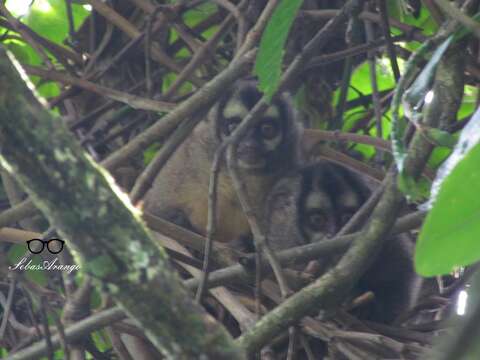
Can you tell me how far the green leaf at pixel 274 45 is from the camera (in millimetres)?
2359

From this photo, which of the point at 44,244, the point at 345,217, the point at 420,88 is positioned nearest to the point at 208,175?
the point at 345,217

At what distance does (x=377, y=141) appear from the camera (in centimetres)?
318

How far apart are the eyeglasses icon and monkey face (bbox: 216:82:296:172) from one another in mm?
1710

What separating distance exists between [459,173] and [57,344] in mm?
1562

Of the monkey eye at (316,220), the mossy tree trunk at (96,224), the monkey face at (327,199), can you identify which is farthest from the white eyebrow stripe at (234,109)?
the mossy tree trunk at (96,224)

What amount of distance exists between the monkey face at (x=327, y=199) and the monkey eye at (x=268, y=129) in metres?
0.72

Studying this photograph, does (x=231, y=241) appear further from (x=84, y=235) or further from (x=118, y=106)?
(x=84, y=235)

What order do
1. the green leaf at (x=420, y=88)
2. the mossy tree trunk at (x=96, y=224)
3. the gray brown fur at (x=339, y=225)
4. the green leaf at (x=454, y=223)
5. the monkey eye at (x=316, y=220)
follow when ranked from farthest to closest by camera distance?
the monkey eye at (x=316, y=220), the gray brown fur at (x=339, y=225), the green leaf at (x=420, y=88), the green leaf at (x=454, y=223), the mossy tree trunk at (x=96, y=224)

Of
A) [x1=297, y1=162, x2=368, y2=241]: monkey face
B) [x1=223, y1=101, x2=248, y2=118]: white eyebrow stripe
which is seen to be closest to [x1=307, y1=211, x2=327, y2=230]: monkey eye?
[x1=297, y1=162, x2=368, y2=241]: monkey face

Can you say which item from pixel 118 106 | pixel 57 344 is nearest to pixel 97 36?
pixel 118 106

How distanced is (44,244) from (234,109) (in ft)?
6.41

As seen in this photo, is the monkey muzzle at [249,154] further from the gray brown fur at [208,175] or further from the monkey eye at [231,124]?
the monkey eye at [231,124]

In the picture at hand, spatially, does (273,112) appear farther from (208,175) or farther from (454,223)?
(454,223)

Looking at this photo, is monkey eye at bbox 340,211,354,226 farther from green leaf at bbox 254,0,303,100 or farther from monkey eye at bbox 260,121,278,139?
green leaf at bbox 254,0,303,100
